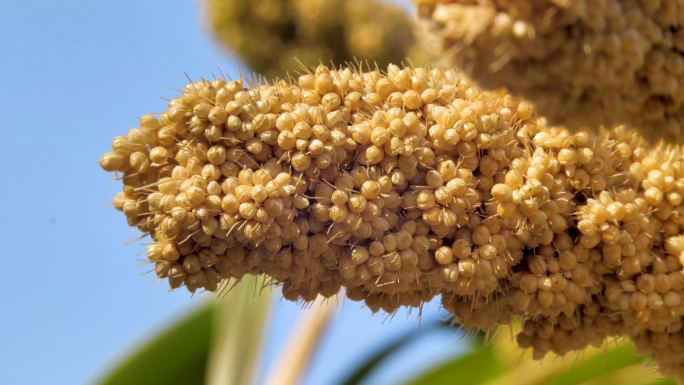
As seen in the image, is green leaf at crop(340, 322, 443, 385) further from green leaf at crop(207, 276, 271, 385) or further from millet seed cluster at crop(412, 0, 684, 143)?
millet seed cluster at crop(412, 0, 684, 143)

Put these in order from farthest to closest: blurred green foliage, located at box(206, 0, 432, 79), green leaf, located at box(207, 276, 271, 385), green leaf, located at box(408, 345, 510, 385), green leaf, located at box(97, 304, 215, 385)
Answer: blurred green foliage, located at box(206, 0, 432, 79) → green leaf, located at box(97, 304, 215, 385) → green leaf, located at box(408, 345, 510, 385) → green leaf, located at box(207, 276, 271, 385)

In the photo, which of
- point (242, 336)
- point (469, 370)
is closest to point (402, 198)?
point (242, 336)

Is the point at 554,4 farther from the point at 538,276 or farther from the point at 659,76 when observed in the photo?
the point at 538,276

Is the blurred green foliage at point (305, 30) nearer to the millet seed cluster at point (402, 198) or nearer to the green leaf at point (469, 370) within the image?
the green leaf at point (469, 370)

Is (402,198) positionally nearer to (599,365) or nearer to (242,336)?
(599,365)

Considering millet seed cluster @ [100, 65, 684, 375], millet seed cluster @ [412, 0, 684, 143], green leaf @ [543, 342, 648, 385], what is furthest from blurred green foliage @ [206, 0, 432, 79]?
millet seed cluster @ [412, 0, 684, 143]

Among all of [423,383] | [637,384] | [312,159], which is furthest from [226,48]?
[312,159]
